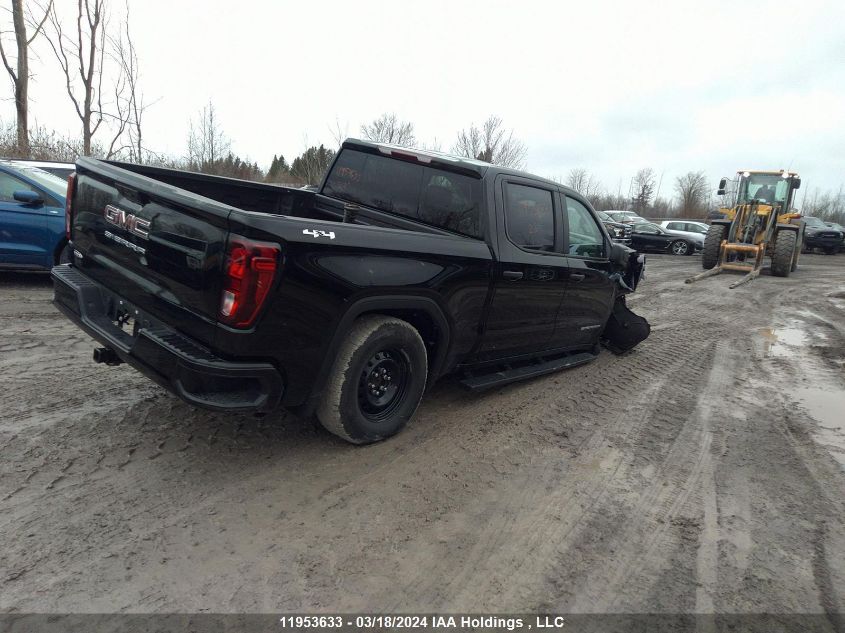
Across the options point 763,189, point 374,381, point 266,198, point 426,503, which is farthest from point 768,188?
point 426,503

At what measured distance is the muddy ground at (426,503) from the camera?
2328 mm

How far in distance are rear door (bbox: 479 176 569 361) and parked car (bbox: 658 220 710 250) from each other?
20.3 m

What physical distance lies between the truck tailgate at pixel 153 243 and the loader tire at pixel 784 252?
1677 cm

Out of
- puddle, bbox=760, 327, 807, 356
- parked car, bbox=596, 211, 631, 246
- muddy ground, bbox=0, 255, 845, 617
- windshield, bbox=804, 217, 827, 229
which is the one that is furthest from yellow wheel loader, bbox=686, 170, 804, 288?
windshield, bbox=804, 217, 827, 229

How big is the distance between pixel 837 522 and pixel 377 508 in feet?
8.31

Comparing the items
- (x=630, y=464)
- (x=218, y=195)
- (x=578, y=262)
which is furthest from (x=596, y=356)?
(x=218, y=195)

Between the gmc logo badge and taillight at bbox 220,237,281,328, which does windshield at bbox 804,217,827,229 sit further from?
the gmc logo badge

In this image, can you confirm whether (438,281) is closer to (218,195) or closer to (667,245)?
(218,195)

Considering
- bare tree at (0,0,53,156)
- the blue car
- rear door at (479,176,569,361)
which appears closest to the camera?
rear door at (479,176,569,361)

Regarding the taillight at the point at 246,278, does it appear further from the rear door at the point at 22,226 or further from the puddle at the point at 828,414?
the rear door at the point at 22,226

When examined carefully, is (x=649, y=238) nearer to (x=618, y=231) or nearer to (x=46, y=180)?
(x=618, y=231)

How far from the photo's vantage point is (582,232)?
505 centimetres

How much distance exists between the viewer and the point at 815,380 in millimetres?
5785

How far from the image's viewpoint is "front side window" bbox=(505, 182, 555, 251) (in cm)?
413
